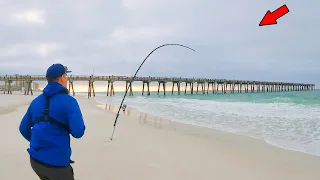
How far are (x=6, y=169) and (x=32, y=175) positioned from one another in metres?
0.56

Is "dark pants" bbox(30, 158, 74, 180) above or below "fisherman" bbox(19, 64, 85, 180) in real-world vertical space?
below

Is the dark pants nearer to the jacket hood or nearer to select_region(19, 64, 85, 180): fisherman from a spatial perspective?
select_region(19, 64, 85, 180): fisherman

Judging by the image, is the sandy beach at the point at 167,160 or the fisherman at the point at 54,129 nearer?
the fisherman at the point at 54,129

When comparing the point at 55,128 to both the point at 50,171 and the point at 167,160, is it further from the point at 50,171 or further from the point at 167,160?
the point at 167,160

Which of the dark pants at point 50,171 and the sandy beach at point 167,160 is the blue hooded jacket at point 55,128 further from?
the sandy beach at point 167,160

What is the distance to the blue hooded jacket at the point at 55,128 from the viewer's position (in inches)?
85.4

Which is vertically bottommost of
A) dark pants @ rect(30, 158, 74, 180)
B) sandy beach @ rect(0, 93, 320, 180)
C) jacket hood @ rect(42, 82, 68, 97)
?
sandy beach @ rect(0, 93, 320, 180)

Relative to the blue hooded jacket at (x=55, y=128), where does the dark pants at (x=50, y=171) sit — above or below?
below

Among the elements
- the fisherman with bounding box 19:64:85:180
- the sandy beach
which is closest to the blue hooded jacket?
the fisherman with bounding box 19:64:85:180

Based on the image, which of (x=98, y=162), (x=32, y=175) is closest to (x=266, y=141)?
(x=98, y=162)

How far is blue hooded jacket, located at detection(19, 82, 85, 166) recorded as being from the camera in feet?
7.11

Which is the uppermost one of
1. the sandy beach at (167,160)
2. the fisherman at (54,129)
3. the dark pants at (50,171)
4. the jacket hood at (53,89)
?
the jacket hood at (53,89)

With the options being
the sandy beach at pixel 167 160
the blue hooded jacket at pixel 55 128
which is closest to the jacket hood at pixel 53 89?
the blue hooded jacket at pixel 55 128

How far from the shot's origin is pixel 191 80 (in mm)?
76375
